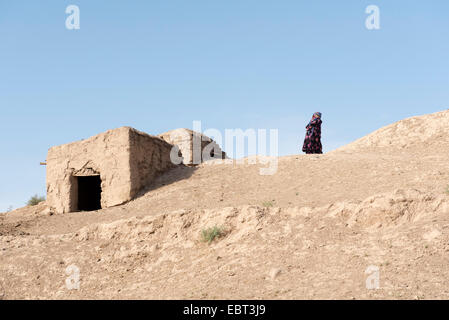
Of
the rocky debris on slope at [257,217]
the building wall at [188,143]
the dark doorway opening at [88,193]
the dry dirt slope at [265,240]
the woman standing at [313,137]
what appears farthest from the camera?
the building wall at [188,143]

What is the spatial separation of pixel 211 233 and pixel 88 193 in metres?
7.99

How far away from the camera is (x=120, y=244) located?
9.44 meters

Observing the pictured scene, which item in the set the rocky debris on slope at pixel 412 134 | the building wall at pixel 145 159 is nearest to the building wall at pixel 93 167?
the building wall at pixel 145 159

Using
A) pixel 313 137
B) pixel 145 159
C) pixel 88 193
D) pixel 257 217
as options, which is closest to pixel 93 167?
pixel 145 159

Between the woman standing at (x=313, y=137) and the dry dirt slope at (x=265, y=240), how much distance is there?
320 centimetres

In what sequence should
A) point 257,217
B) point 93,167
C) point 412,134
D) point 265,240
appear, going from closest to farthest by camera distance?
1. point 265,240
2. point 257,217
3. point 93,167
4. point 412,134

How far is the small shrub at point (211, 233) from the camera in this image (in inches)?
333

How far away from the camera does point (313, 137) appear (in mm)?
16078

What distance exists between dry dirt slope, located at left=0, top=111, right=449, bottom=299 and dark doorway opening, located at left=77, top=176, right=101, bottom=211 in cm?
187

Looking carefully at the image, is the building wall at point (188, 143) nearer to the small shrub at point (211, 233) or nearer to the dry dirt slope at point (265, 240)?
the dry dirt slope at point (265, 240)

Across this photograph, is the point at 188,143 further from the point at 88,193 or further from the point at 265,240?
the point at 265,240

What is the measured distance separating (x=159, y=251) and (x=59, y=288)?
1938mm
